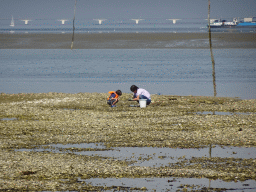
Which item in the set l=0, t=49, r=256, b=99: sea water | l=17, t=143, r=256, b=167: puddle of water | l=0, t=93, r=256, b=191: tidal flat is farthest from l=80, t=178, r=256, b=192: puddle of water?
l=0, t=49, r=256, b=99: sea water

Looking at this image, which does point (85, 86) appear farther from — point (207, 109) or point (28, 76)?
point (207, 109)

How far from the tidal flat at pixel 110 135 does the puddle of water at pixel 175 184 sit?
0.20 m

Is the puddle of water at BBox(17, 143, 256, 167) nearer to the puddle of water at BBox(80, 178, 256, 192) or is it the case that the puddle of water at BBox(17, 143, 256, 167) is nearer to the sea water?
the puddle of water at BBox(80, 178, 256, 192)

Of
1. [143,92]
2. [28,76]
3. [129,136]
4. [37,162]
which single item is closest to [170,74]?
[28,76]

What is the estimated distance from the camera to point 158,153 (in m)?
12.8

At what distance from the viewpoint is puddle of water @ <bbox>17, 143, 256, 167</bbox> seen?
12.0 m

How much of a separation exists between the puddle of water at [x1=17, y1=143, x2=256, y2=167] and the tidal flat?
204 mm

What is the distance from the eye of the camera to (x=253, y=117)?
1830 centimetres

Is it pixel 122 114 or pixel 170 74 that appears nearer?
pixel 122 114

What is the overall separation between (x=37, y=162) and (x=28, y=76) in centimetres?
2745

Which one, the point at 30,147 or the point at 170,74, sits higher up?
the point at 170,74

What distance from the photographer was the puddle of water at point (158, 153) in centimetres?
1202

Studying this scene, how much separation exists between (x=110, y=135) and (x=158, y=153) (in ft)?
9.32

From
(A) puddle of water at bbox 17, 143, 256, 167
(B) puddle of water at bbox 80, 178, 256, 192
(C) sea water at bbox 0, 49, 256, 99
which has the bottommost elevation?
(B) puddle of water at bbox 80, 178, 256, 192
